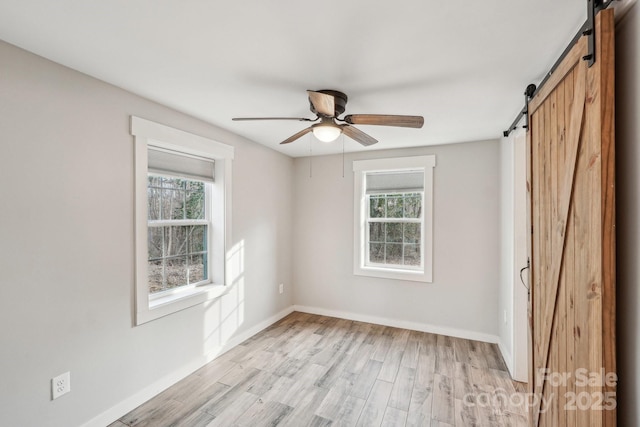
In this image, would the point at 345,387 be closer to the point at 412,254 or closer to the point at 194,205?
the point at 412,254

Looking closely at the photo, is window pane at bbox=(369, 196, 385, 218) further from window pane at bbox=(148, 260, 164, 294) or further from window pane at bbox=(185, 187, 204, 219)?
window pane at bbox=(148, 260, 164, 294)

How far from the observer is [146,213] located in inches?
90.7

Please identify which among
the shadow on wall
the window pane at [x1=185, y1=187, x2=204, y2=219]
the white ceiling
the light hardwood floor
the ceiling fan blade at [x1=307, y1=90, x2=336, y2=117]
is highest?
the white ceiling

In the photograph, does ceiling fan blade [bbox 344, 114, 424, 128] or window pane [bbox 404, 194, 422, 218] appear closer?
ceiling fan blade [bbox 344, 114, 424, 128]

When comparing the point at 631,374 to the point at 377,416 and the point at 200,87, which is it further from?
the point at 200,87

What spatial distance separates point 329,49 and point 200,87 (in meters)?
1.06

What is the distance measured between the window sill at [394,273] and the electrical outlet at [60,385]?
3.10 meters

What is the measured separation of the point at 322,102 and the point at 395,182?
8.00ft

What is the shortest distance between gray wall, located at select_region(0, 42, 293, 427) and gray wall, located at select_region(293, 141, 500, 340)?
7.14ft

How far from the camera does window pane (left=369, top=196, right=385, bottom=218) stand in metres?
4.07

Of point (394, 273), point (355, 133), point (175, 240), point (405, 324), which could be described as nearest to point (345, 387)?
point (405, 324)

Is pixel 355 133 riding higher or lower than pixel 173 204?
higher

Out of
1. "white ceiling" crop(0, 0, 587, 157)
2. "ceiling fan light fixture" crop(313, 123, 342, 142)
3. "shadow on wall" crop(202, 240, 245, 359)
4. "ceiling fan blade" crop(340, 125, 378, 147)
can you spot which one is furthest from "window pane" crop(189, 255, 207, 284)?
"ceiling fan blade" crop(340, 125, 378, 147)

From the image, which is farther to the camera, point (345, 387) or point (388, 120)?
point (345, 387)
